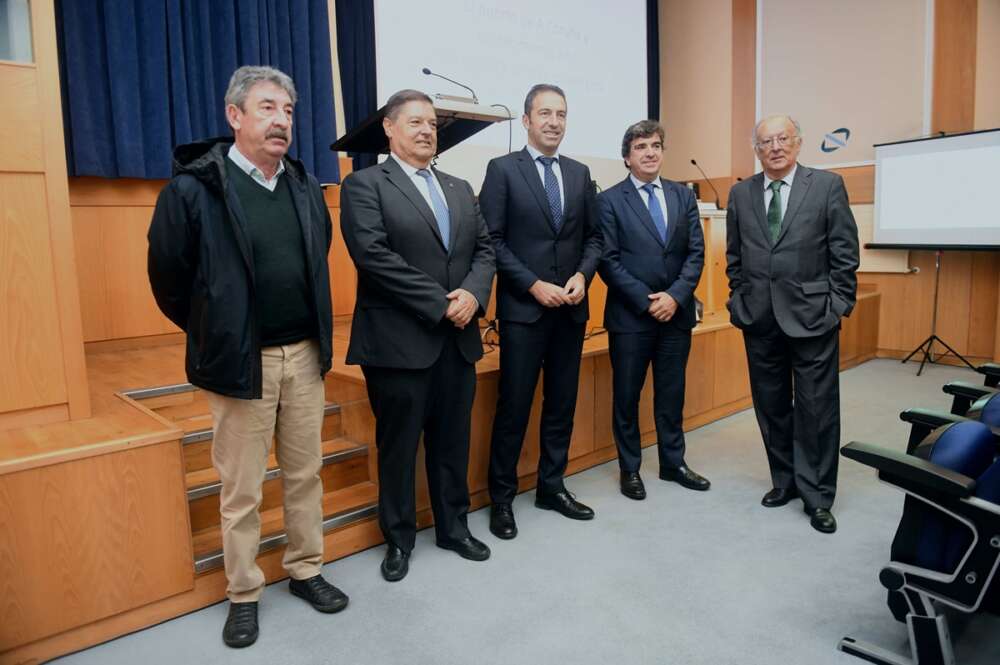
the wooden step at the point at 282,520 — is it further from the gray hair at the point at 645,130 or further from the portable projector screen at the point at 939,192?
the portable projector screen at the point at 939,192

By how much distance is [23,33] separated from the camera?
6.74 feet

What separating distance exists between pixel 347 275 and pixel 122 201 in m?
1.32

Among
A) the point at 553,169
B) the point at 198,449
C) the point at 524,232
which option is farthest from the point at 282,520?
the point at 553,169

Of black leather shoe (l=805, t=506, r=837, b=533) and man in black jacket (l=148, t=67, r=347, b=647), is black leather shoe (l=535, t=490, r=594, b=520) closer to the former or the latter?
black leather shoe (l=805, t=506, r=837, b=533)

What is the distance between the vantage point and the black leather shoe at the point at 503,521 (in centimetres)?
264

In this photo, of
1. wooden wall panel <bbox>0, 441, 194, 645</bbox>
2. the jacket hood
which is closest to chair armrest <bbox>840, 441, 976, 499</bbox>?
the jacket hood

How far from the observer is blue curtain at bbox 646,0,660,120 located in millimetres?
A: 6667

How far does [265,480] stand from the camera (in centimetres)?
249

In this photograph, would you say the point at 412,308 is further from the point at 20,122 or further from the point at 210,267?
the point at 20,122

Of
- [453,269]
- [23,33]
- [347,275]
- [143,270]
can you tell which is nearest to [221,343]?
[453,269]

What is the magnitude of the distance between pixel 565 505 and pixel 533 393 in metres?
0.48

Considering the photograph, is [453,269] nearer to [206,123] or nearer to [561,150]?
[206,123]

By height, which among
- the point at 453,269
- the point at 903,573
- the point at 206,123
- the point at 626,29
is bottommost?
the point at 903,573

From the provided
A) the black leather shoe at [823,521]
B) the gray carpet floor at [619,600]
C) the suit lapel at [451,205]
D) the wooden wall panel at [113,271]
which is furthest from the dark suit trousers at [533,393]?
the wooden wall panel at [113,271]
